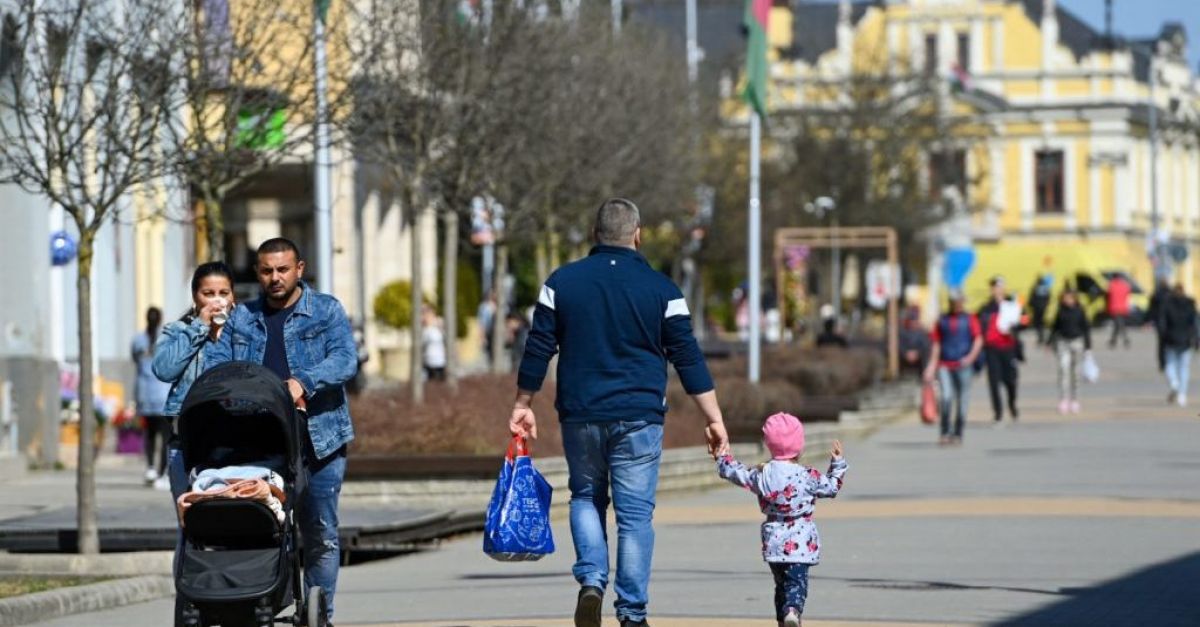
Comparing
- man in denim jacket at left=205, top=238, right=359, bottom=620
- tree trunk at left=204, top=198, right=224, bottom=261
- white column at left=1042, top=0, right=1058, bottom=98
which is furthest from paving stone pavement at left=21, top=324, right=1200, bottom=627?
white column at left=1042, top=0, right=1058, bottom=98

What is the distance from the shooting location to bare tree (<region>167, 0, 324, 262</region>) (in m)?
18.2

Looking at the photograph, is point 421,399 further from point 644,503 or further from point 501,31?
point 644,503

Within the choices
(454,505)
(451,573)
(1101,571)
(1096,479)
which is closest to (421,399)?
(454,505)

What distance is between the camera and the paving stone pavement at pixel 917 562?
13.6 metres

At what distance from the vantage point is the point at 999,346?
35.8 m

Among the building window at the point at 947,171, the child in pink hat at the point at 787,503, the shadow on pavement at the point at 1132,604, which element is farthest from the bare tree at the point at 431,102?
the building window at the point at 947,171

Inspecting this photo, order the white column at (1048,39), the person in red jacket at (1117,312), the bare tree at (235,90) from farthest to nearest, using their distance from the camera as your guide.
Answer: the white column at (1048,39) → the person in red jacket at (1117,312) → the bare tree at (235,90)

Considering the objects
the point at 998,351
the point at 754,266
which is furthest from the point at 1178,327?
the point at 754,266

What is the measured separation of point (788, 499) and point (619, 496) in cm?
78

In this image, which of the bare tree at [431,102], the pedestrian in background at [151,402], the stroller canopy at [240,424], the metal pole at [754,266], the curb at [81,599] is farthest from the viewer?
the metal pole at [754,266]

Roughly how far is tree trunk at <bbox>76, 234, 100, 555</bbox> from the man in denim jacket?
4093mm

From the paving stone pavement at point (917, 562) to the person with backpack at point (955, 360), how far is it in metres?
2.96

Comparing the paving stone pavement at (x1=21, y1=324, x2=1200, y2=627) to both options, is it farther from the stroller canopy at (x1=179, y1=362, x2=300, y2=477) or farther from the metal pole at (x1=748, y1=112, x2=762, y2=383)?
the metal pole at (x1=748, y1=112, x2=762, y2=383)

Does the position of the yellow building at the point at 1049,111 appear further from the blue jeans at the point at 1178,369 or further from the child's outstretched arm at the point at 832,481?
the child's outstretched arm at the point at 832,481
